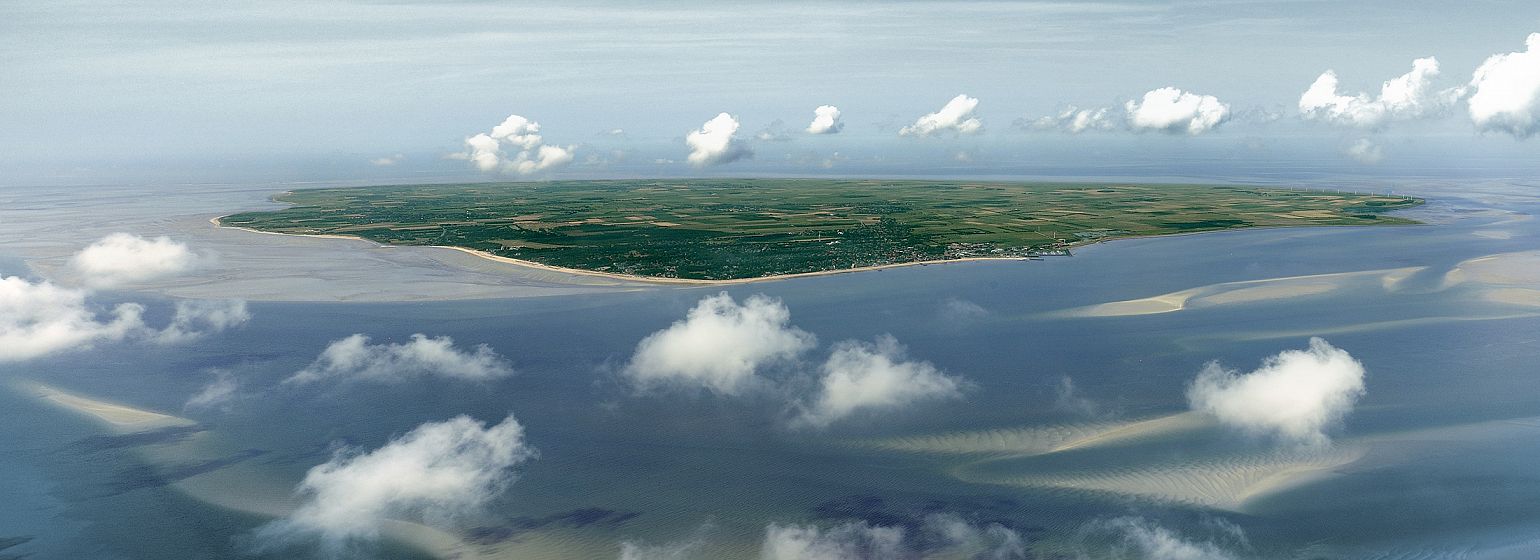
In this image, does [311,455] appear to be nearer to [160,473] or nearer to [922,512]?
[160,473]


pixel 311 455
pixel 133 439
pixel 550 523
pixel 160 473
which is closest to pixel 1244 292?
pixel 550 523

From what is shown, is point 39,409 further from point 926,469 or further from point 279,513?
point 926,469

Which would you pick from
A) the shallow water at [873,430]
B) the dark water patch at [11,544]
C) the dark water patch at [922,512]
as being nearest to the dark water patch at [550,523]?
the shallow water at [873,430]

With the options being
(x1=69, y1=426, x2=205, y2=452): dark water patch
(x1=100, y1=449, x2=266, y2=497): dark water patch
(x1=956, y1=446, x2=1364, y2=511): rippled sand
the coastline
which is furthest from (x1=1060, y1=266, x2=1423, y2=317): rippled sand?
(x1=69, y1=426, x2=205, y2=452): dark water patch

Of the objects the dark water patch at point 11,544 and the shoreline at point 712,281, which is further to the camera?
the shoreline at point 712,281

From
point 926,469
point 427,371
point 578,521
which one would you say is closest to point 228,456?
point 427,371

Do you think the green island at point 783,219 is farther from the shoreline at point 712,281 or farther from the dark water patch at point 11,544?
the dark water patch at point 11,544
